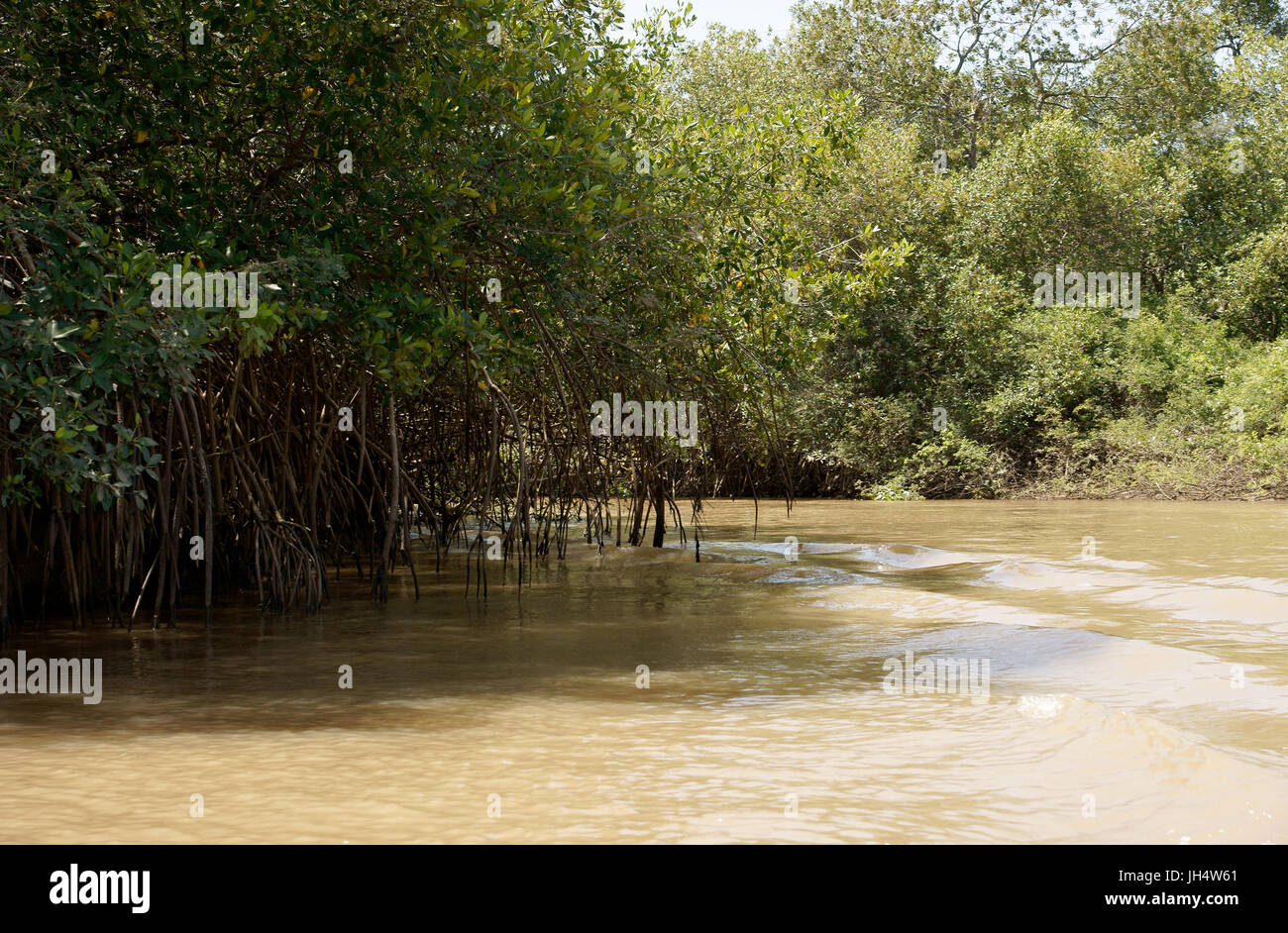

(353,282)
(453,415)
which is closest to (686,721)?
(353,282)

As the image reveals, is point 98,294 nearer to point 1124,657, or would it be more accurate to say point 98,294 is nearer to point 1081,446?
point 1124,657

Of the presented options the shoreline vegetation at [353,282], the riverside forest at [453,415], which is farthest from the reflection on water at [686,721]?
the shoreline vegetation at [353,282]

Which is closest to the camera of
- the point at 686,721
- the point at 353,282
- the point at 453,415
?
the point at 686,721

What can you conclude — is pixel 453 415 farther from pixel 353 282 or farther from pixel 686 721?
pixel 686 721

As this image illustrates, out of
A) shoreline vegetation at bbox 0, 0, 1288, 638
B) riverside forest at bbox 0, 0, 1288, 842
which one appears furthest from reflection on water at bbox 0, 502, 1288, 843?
shoreline vegetation at bbox 0, 0, 1288, 638

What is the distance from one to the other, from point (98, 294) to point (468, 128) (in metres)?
2.76

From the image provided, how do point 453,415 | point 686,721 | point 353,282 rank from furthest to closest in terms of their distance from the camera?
point 453,415 < point 353,282 < point 686,721

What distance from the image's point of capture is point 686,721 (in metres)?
4.65

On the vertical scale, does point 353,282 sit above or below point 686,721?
above

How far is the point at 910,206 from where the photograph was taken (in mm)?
21672

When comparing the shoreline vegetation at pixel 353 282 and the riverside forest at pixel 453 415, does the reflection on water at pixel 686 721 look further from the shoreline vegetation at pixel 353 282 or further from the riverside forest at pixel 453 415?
the shoreline vegetation at pixel 353 282

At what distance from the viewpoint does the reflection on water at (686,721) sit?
11.3 feet

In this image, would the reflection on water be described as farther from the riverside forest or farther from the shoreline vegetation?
Answer: the shoreline vegetation
